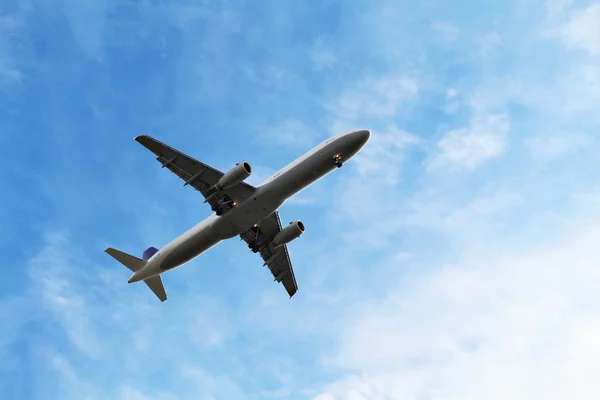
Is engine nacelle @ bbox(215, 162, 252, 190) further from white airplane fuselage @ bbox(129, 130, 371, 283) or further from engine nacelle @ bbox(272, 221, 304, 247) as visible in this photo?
engine nacelle @ bbox(272, 221, 304, 247)

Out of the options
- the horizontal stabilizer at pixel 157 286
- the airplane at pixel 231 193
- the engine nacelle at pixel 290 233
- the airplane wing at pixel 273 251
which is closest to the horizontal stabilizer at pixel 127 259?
the airplane at pixel 231 193

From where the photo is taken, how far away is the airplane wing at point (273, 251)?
65.0 meters

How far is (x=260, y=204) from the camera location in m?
57.7

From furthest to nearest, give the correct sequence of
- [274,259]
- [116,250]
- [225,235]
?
[274,259] → [116,250] → [225,235]

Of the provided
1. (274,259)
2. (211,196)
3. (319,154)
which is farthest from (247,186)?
(274,259)

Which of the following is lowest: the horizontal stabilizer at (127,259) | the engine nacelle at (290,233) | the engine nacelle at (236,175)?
the engine nacelle at (290,233)

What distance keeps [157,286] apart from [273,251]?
12655 mm

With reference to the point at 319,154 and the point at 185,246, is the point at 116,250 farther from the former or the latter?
the point at 319,154

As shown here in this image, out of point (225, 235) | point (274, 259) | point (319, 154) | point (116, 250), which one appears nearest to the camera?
point (319, 154)

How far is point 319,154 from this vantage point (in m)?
56.2

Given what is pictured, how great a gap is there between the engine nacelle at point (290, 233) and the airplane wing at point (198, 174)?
7062mm

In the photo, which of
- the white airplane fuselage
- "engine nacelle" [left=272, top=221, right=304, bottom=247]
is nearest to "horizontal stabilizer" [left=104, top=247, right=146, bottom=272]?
the white airplane fuselage

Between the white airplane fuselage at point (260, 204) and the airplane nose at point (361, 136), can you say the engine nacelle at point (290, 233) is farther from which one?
the airplane nose at point (361, 136)

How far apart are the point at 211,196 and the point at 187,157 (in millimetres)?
4037
